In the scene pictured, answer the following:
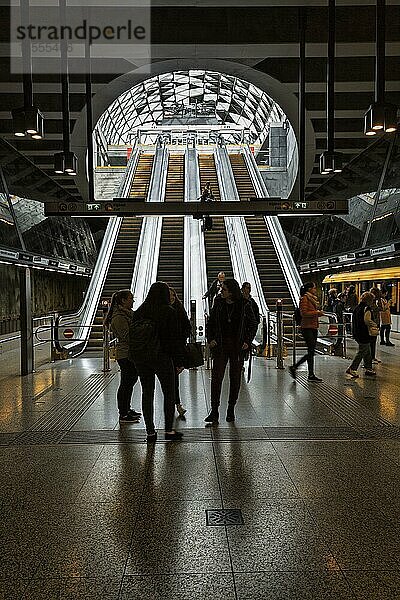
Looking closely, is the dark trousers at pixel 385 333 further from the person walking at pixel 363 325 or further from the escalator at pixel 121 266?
the escalator at pixel 121 266

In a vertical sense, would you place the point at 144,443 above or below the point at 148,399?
below

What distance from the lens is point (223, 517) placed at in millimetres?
4344

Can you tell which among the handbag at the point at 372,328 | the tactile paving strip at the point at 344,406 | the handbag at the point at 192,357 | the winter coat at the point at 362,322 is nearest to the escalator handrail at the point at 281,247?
the handbag at the point at 372,328

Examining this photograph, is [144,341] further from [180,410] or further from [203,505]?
[203,505]

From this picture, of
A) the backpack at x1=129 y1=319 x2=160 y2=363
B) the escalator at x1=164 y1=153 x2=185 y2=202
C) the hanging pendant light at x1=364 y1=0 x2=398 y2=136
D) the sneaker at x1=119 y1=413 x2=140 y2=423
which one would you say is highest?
the escalator at x1=164 y1=153 x2=185 y2=202

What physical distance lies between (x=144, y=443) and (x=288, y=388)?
3.90 meters

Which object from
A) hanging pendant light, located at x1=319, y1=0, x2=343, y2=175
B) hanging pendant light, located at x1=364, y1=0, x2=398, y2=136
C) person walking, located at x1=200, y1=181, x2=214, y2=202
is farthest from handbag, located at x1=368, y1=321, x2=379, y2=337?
person walking, located at x1=200, y1=181, x2=214, y2=202

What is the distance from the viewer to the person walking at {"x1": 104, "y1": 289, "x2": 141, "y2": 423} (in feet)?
→ 24.8

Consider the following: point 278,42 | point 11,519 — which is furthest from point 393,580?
point 278,42

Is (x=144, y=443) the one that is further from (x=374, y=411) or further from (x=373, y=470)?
(x=374, y=411)

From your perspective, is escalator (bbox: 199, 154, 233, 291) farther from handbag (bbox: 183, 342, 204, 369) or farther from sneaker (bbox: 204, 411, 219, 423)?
handbag (bbox: 183, 342, 204, 369)

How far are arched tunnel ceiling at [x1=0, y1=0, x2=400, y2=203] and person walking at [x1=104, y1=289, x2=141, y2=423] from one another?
7.09 meters

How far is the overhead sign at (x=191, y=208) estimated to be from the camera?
13.0 m

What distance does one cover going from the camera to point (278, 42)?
15.7m
